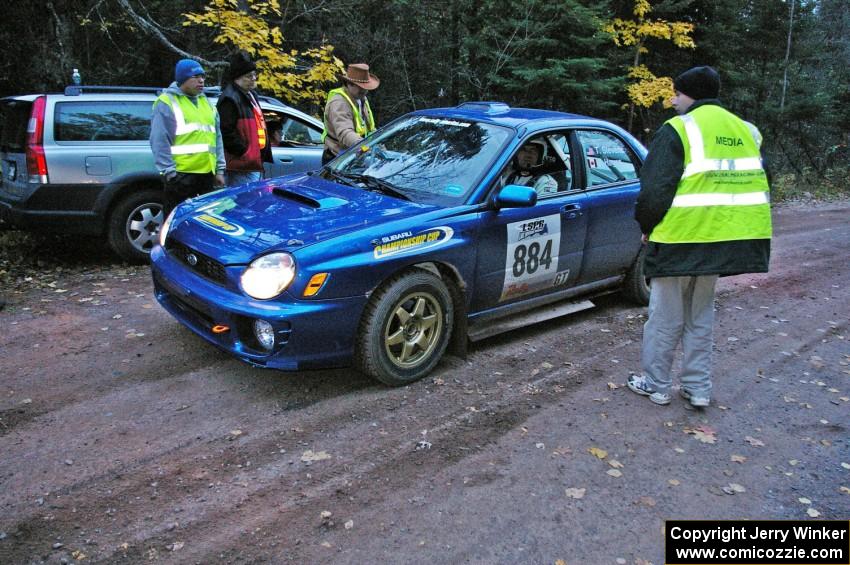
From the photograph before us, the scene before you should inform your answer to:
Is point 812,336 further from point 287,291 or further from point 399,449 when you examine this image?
point 287,291

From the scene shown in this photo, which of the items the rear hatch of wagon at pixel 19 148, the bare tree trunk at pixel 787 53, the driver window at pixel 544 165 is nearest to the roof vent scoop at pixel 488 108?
the driver window at pixel 544 165

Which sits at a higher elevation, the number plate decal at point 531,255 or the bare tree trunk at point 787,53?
the bare tree trunk at point 787,53

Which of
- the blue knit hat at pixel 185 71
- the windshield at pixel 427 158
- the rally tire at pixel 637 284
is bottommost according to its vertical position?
the rally tire at pixel 637 284

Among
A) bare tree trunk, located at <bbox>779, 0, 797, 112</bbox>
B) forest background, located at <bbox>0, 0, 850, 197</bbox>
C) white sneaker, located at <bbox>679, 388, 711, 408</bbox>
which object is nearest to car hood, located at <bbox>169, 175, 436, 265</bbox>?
white sneaker, located at <bbox>679, 388, 711, 408</bbox>

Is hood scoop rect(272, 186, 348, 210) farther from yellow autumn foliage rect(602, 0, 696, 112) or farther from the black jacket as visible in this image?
yellow autumn foliage rect(602, 0, 696, 112)

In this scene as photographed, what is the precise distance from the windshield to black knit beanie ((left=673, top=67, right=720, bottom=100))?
134 centimetres

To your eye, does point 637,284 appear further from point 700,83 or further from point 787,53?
point 787,53

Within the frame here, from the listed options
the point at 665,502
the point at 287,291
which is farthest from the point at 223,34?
the point at 665,502

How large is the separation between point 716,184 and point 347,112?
402 centimetres

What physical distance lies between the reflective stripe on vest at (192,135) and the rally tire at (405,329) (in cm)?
291

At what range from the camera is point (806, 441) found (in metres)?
4.10

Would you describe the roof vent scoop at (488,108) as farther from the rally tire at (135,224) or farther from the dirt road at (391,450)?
the rally tire at (135,224)

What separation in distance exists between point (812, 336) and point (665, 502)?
11.2 feet

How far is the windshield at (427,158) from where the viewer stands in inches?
189
